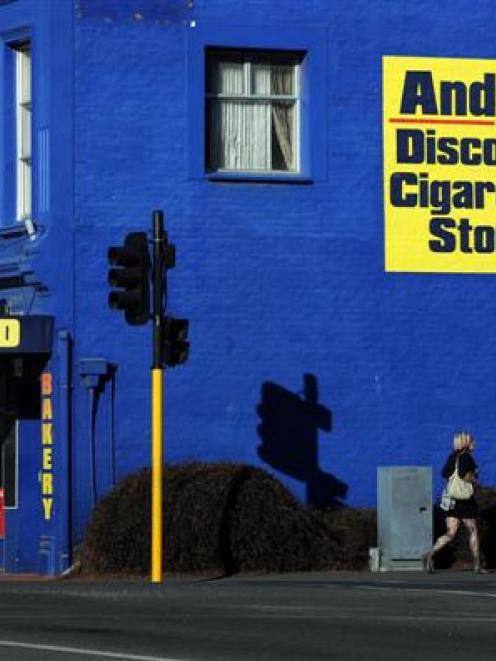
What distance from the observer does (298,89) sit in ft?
90.8

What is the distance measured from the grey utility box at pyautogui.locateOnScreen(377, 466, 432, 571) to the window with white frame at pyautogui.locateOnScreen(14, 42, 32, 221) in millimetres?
6347

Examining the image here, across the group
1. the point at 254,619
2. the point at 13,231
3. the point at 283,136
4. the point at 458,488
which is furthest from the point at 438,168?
the point at 254,619

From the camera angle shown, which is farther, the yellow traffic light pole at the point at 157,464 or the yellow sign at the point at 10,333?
the yellow sign at the point at 10,333

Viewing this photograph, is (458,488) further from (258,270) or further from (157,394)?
(157,394)

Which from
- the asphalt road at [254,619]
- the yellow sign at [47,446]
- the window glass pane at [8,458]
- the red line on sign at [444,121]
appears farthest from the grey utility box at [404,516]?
the window glass pane at [8,458]

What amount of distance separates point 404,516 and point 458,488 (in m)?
0.89

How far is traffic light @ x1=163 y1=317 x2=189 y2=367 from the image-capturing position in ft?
73.2

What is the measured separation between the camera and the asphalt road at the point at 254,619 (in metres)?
14.5

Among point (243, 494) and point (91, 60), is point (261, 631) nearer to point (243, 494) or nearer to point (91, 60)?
point (243, 494)

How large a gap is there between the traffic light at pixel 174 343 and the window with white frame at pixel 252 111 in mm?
5292

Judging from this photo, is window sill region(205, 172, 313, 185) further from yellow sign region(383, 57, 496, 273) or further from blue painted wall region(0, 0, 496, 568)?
yellow sign region(383, 57, 496, 273)

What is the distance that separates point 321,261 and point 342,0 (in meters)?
3.53

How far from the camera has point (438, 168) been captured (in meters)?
27.6

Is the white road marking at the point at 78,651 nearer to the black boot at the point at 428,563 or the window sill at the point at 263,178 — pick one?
the black boot at the point at 428,563
